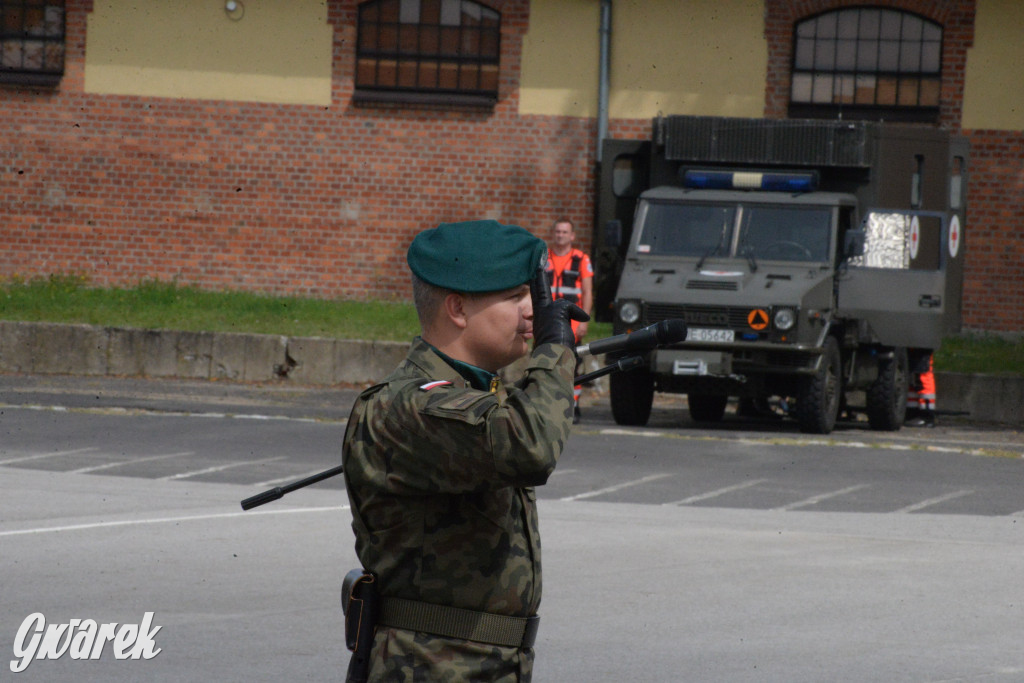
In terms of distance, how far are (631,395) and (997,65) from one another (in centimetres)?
940

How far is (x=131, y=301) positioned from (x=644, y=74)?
24.9ft

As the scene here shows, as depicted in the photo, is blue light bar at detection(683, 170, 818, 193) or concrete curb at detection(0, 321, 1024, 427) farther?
concrete curb at detection(0, 321, 1024, 427)

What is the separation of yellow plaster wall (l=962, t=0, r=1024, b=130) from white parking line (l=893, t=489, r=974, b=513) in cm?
1154

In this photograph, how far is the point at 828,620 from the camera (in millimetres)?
6559

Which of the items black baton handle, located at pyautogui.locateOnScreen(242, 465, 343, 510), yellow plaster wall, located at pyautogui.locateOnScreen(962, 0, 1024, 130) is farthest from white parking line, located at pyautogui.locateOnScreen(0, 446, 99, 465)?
yellow plaster wall, located at pyautogui.locateOnScreen(962, 0, 1024, 130)

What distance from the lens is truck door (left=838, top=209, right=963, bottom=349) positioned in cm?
1449

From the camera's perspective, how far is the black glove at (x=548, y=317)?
2.88m

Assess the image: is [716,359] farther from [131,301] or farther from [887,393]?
[131,301]

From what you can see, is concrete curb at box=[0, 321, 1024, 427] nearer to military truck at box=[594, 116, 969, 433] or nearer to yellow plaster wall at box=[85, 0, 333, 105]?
military truck at box=[594, 116, 969, 433]

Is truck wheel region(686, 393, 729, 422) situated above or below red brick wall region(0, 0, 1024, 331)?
below

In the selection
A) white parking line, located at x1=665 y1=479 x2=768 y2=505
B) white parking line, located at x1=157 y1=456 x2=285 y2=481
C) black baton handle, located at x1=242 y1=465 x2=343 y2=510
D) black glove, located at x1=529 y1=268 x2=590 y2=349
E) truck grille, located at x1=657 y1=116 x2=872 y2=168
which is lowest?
white parking line, located at x1=157 y1=456 x2=285 y2=481

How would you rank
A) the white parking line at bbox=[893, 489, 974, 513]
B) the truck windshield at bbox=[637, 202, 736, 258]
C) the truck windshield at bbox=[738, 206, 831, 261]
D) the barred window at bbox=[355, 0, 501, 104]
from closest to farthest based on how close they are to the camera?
1. the white parking line at bbox=[893, 489, 974, 513]
2. the truck windshield at bbox=[738, 206, 831, 261]
3. the truck windshield at bbox=[637, 202, 736, 258]
4. the barred window at bbox=[355, 0, 501, 104]

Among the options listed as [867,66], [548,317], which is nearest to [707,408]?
[867,66]

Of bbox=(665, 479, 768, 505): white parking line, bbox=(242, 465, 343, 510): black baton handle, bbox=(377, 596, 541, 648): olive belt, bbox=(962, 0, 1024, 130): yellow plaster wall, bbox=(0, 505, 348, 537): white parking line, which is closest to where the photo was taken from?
bbox=(377, 596, 541, 648): olive belt
